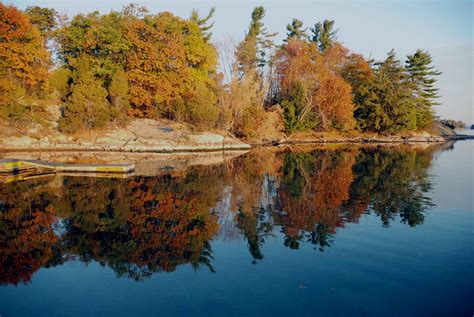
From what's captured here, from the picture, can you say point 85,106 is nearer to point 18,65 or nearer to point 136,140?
point 136,140

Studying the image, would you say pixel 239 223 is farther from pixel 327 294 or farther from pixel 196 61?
pixel 196 61

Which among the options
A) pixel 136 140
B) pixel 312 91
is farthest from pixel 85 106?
pixel 312 91

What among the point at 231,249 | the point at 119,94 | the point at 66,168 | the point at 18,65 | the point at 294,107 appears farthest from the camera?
the point at 294,107

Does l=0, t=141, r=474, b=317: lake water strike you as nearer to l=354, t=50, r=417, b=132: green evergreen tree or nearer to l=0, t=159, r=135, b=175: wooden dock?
l=0, t=159, r=135, b=175: wooden dock

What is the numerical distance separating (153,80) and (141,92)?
1933mm

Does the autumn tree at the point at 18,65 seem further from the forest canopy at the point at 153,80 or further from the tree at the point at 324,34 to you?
the tree at the point at 324,34

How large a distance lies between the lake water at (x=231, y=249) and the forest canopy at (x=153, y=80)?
18.7m

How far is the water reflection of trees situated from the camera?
31.8 feet

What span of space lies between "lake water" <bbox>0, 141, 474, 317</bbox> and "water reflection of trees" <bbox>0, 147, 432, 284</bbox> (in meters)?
0.06

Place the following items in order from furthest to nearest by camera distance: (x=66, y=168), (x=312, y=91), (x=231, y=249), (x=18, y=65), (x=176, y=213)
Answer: (x=312, y=91) < (x=18, y=65) < (x=66, y=168) < (x=176, y=213) < (x=231, y=249)

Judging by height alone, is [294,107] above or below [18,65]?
below

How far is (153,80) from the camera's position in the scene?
37.9m

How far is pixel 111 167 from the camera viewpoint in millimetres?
21000

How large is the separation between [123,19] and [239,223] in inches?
1396
